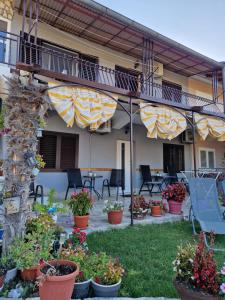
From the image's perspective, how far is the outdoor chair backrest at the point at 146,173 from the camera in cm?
888

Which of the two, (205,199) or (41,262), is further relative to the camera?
(205,199)

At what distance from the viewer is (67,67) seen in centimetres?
754

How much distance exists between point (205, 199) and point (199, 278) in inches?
124

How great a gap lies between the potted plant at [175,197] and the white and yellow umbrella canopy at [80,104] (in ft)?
8.03

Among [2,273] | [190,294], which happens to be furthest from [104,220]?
[190,294]

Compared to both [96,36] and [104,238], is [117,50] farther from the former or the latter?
[104,238]

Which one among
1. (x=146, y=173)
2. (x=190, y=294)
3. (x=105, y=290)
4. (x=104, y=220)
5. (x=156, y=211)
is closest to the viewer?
(x=190, y=294)

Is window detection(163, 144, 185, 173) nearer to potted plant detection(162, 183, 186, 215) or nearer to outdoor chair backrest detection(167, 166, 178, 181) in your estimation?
outdoor chair backrest detection(167, 166, 178, 181)

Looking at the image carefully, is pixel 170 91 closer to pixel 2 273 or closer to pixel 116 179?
pixel 116 179

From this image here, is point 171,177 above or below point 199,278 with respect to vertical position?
above

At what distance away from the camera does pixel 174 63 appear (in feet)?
31.7

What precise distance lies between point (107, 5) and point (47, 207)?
597 cm

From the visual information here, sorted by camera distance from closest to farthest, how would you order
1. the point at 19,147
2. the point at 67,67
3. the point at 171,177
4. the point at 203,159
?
the point at 19,147 → the point at 67,67 → the point at 171,177 → the point at 203,159

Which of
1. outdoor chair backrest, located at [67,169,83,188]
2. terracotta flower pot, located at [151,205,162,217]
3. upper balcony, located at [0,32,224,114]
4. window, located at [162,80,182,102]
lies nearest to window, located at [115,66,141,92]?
upper balcony, located at [0,32,224,114]
